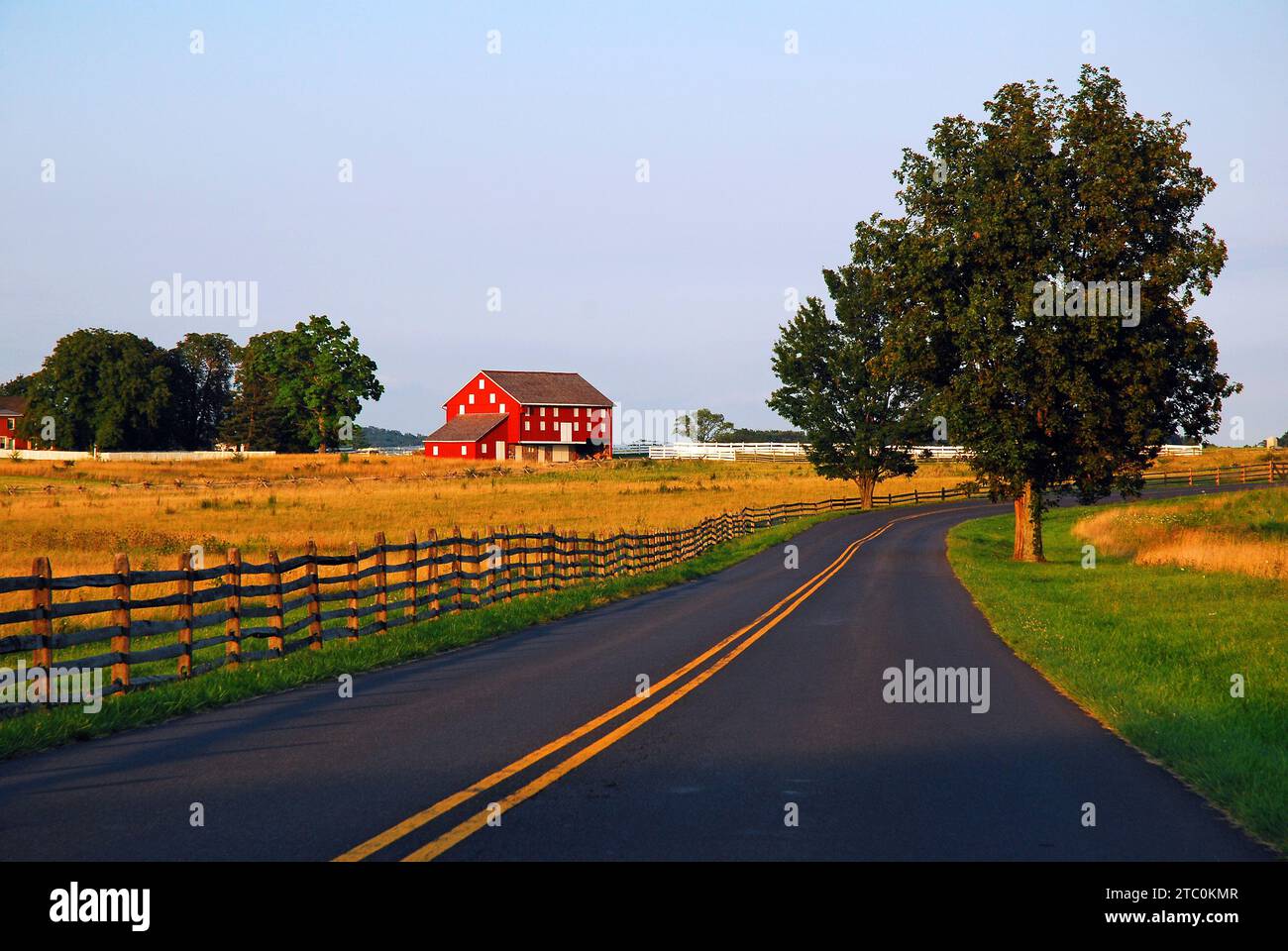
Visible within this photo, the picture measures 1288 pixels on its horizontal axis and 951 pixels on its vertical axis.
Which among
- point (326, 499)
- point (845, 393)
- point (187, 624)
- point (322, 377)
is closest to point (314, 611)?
point (187, 624)

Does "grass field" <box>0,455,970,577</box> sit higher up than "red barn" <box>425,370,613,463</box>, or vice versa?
"red barn" <box>425,370,613,463</box>

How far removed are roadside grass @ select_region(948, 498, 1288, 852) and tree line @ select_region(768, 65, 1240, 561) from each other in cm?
477

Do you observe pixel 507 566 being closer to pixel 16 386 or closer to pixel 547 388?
pixel 547 388

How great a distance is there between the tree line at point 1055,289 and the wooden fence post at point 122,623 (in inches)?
1056

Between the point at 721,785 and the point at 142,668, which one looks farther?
the point at 142,668

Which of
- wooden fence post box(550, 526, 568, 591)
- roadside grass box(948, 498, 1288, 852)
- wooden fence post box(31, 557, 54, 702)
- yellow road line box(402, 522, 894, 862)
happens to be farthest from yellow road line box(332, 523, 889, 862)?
wooden fence post box(550, 526, 568, 591)

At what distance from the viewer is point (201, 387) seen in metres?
146

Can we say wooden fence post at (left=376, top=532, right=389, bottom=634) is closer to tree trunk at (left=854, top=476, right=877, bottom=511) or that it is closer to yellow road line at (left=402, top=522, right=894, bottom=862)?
yellow road line at (left=402, top=522, right=894, bottom=862)

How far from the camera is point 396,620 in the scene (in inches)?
789

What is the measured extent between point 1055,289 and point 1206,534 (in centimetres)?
1082

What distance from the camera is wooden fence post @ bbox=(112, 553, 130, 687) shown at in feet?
40.5
